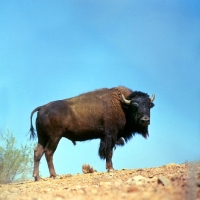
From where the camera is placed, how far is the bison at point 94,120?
14.8m

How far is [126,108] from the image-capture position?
15430 mm

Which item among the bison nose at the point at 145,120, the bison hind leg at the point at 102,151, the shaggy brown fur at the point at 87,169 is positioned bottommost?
the shaggy brown fur at the point at 87,169

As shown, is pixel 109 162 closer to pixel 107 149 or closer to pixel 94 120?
pixel 107 149

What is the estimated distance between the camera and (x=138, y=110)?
49.4 ft

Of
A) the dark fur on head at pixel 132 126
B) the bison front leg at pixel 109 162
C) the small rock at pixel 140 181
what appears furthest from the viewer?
the dark fur on head at pixel 132 126

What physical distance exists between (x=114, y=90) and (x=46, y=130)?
9.44ft

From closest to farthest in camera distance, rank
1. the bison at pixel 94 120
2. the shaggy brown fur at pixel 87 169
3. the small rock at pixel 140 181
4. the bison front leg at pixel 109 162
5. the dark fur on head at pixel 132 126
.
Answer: the small rock at pixel 140 181, the shaggy brown fur at pixel 87 169, the bison front leg at pixel 109 162, the bison at pixel 94 120, the dark fur on head at pixel 132 126

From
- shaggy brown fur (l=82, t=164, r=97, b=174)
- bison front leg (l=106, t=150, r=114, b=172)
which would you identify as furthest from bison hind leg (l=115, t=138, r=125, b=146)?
shaggy brown fur (l=82, t=164, r=97, b=174)

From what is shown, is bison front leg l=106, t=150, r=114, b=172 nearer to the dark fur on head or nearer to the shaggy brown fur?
the shaggy brown fur

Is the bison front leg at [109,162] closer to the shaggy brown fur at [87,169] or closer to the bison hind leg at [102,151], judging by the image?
the bison hind leg at [102,151]

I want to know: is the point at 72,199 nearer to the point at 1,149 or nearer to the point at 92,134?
the point at 92,134

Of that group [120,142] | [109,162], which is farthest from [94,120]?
[109,162]

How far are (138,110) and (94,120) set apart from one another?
1525 millimetres

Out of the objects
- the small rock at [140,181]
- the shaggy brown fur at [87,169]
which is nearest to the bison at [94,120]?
the shaggy brown fur at [87,169]
